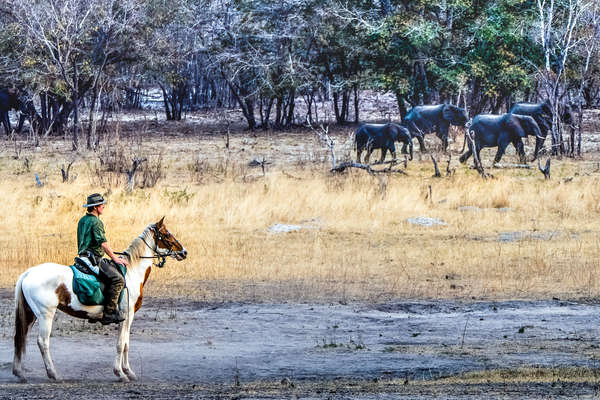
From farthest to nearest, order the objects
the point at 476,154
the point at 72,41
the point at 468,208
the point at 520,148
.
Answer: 1. the point at 72,41
2. the point at 520,148
3. the point at 476,154
4. the point at 468,208

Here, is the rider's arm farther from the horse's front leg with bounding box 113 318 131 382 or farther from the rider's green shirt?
the horse's front leg with bounding box 113 318 131 382

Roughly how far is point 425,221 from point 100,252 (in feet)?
38.7

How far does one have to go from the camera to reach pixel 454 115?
33.7m

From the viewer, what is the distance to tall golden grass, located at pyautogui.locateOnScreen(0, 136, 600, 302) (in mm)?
14773

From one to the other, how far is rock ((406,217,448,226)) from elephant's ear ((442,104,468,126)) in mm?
14009

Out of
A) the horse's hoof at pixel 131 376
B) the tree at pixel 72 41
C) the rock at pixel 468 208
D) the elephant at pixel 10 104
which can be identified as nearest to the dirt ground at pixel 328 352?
the horse's hoof at pixel 131 376

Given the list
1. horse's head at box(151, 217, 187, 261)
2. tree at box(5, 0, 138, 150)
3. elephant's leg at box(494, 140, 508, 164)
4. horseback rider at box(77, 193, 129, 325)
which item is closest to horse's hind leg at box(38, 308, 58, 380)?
horseback rider at box(77, 193, 129, 325)

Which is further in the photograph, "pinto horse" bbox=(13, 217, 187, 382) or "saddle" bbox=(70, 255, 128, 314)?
"saddle" bbox=(70, 255, 128, 314)

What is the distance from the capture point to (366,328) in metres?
11.9

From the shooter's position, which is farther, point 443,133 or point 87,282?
point 443,133

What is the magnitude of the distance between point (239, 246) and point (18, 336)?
8.98m

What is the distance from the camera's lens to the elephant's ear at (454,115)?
1326 inches

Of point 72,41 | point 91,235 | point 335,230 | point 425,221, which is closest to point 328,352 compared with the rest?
point 91,235

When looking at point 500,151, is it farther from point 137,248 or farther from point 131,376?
point 131,376
